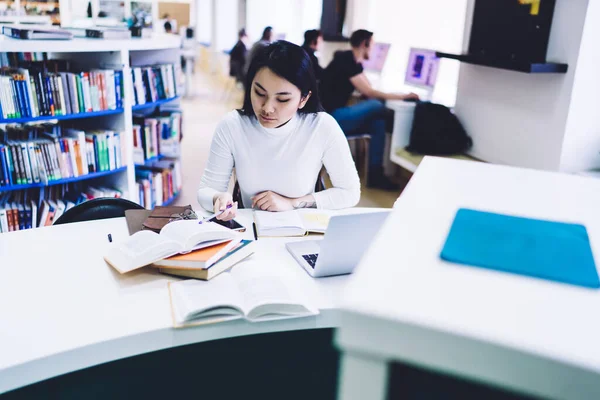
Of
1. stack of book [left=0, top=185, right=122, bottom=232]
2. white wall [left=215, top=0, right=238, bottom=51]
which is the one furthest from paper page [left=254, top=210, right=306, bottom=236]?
white wall [left=215, top=0, right=238, bottom=51]

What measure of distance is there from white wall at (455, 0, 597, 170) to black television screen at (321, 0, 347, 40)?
9.06ft

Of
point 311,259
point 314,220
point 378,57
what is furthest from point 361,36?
point 311,259

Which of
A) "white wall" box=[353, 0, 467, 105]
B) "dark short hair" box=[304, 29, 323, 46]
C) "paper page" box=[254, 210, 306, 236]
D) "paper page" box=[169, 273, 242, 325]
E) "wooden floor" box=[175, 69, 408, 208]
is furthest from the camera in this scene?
"dark short hair" box=[304, 29, 323, 46]

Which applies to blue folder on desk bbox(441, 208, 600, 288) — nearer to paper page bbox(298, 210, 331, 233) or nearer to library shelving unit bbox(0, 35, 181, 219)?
paper page bbox(298, 210, 331, 233)

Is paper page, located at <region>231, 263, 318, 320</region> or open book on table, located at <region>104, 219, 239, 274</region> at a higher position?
open book on table, located at <region>104, 219, 239, 274</region>

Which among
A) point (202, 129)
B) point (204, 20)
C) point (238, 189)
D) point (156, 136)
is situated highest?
point (204, 20)

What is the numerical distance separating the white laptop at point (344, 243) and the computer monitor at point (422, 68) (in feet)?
12.0

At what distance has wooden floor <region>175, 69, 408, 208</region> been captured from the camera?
4598mm

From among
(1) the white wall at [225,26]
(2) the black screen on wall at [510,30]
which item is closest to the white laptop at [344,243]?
(2) the black screen on wall at [510,30]

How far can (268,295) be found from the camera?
1.20 meters

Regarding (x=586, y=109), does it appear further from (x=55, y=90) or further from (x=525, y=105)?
(x=55, y=90)

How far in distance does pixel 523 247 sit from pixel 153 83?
12.4 ft

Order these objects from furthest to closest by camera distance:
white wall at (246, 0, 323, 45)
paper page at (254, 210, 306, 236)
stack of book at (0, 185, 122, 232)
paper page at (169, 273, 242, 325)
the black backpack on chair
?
1. white wall at (246, 0, 323, 45)
2. the black backpack on chair
3. stack of book at (0, 185, 122, 232)
4. paper page at (254, 210, 306, 236)
5. paper page at (169, 273, 242, 325)

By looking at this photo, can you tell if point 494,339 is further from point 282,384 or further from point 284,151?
point 284,151
